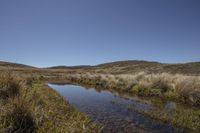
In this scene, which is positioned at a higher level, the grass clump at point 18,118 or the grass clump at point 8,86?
the grass clump at point 8,86

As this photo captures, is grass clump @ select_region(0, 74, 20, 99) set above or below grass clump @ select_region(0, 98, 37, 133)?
above

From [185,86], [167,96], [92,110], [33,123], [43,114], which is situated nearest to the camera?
[33,123]

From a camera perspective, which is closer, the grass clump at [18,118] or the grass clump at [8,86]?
the grass clump at [18,118]

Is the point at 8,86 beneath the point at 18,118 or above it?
above

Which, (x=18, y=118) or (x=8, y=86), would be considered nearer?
(x=18, y=118)

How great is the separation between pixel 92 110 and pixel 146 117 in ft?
9.09

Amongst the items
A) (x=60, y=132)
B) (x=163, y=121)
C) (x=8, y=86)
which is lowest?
(x=163, y=121)

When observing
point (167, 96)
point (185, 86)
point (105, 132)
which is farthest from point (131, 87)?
point (105, 132)

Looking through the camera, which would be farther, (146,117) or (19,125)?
(146,117)

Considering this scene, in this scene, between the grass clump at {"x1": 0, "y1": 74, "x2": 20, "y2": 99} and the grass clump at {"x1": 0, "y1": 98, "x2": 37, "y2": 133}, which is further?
the grass clump at {"x1": 0, "y1": 74, "x2": 20, "y2": 99}

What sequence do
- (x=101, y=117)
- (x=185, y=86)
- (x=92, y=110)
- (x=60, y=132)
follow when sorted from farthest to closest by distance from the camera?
(x=185, y=86), (x=92, y=110), (x=101, y=117), (x=60, y=132)

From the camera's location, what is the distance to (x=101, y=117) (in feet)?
28.0

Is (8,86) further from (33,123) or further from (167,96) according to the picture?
(167,96)

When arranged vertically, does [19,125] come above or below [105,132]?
above
